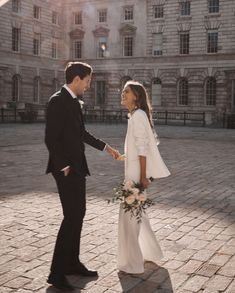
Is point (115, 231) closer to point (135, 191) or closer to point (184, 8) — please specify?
point (135, 191)

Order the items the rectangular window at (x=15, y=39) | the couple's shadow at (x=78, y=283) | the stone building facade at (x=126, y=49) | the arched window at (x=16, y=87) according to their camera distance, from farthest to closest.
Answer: the rectangular window at (x=15, y=39) → the arched window at (x=16, y=87) → the stone building facade at (x=126, y=49) → the couple's shadow at (x=78, y=283)

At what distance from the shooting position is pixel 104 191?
791 cm

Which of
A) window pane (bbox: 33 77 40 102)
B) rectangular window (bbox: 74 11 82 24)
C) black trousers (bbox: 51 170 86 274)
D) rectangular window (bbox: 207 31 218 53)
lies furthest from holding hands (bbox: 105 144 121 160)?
rectangular window (bbox: 74 11 82 24)

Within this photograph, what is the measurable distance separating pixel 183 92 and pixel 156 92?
258cm

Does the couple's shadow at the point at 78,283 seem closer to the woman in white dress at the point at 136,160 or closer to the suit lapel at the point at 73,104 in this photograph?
the woman in white dress at the point at 136,160

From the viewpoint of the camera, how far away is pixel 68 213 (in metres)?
3.78

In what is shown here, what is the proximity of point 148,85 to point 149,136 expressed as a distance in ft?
122

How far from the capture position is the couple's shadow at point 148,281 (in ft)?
12.5

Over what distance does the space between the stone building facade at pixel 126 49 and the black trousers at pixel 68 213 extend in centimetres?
3160

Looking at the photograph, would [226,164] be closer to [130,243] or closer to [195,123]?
[130,243]

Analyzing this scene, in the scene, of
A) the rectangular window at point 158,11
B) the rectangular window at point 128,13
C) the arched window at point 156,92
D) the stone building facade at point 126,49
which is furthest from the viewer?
the rectangular window at point 128,13

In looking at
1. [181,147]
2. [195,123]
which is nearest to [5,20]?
[195,123]

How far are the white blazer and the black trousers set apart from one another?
564 millimetres

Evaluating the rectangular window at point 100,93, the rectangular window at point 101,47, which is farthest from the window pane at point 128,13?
the rectangular window at point 100,93
